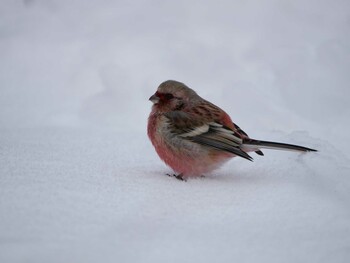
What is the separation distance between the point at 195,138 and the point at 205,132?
0.35 ft

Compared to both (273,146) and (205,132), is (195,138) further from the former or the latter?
(273,146)

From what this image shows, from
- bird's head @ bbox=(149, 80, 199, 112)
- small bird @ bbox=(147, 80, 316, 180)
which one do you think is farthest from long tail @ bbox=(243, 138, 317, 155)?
bird's head @ bbox=(149, 80, 199, 112)

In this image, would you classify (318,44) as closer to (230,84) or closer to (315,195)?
(230,84)

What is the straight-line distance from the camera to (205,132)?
4352 mm

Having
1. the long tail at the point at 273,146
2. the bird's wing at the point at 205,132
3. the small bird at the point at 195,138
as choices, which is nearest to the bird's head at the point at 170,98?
the small bird at the point at 195,138

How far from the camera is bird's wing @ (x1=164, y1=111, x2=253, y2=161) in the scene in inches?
167

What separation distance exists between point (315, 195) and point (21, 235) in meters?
2.14

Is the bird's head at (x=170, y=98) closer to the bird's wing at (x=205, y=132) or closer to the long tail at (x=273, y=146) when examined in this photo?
the bird's wing at (x=205, y=132)

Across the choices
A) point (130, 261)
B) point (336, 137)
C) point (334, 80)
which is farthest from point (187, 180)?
point (334, 80)

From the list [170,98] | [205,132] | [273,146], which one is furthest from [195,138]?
[273,146]

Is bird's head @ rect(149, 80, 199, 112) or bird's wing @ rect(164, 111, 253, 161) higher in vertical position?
bird's head @ rect(149, 80, 199, 112)

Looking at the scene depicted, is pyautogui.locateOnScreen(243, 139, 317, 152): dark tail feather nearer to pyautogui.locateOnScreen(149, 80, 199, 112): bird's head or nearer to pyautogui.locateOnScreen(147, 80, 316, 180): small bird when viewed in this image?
pyautogui.locateOnScreen(147, 80, 316, 180): small bird

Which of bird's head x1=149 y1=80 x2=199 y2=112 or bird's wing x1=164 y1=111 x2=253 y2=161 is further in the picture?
bird's head x1=149 y1=80 x2=199 y2=112

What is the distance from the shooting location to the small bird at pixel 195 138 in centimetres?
427
